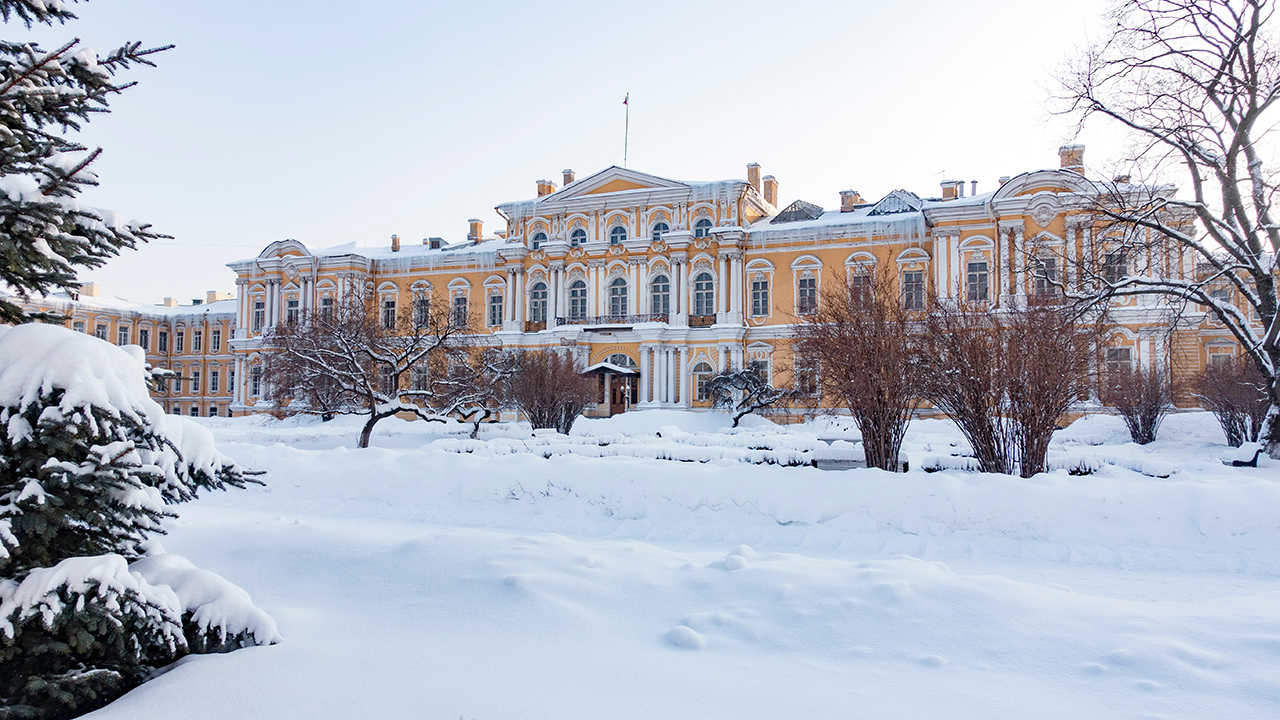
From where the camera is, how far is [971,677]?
3992mm

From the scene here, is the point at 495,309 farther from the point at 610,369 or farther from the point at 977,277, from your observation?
the point at 977,277

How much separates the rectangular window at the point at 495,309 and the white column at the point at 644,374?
27.8 feet

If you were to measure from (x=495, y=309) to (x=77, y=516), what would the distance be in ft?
120

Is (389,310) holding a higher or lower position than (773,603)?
higher

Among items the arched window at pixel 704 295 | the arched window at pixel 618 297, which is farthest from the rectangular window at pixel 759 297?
the arched window at pixel 618 297

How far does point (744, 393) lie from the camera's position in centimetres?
2906

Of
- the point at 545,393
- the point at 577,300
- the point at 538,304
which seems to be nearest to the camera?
the point at 545,393

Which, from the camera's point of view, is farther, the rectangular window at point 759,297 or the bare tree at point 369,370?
the rectangular window at point 759,297

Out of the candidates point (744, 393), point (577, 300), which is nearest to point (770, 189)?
point (577, 300)

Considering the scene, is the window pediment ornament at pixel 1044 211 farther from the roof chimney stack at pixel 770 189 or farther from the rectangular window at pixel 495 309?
the rectangular window at pixel 495 309

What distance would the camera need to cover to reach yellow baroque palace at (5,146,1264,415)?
30.8m

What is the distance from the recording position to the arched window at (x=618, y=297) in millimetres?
37188

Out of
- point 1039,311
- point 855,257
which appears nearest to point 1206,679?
point 1039,311

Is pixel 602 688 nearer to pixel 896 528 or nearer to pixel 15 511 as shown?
pixel 15 511
